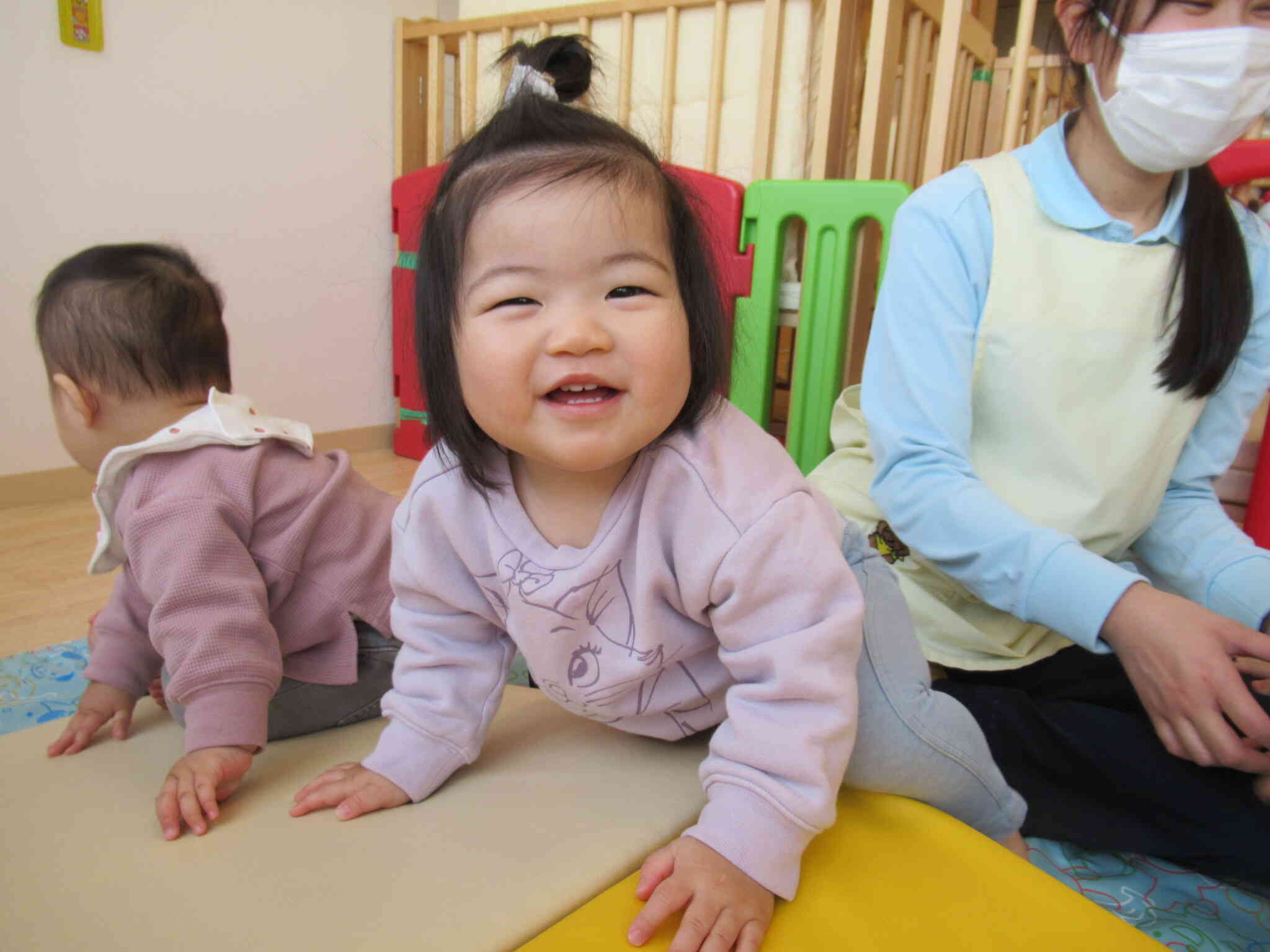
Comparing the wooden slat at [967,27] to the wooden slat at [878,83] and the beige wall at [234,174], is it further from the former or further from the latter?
the beige wall at [234,174]

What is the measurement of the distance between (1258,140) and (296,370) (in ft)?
6.56

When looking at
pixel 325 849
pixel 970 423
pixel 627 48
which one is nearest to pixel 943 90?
pixel 627 48

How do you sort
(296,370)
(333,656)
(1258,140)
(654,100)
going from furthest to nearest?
(296,370) → (654,100) → (1258,140) → (333,656)

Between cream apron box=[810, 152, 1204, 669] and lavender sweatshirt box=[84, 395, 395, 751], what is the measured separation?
0.54 metres

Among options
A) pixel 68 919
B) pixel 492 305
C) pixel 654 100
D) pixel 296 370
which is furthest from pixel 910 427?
pixel 296 370

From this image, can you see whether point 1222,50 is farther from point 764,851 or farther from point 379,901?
point 379,901

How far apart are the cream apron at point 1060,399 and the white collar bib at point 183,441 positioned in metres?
0.63

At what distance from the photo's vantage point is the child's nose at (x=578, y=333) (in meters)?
0.49

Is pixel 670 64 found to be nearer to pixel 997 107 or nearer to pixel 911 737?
pixel 997 107

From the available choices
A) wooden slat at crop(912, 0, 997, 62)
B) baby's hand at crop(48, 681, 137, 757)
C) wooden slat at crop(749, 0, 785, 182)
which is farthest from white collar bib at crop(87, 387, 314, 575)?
wooden slat at crop(912, 0, 997, 62)

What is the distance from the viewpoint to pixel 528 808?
59 cm

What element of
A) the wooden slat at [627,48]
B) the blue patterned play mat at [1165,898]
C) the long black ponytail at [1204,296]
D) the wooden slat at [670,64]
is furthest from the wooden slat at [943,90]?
the blue patterned play mat at [1165,898]

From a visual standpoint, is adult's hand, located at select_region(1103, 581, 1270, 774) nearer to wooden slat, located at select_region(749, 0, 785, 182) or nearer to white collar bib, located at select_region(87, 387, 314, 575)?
white collar bib, located at select_region(87, 387, 314, 575)

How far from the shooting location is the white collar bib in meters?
0.72
